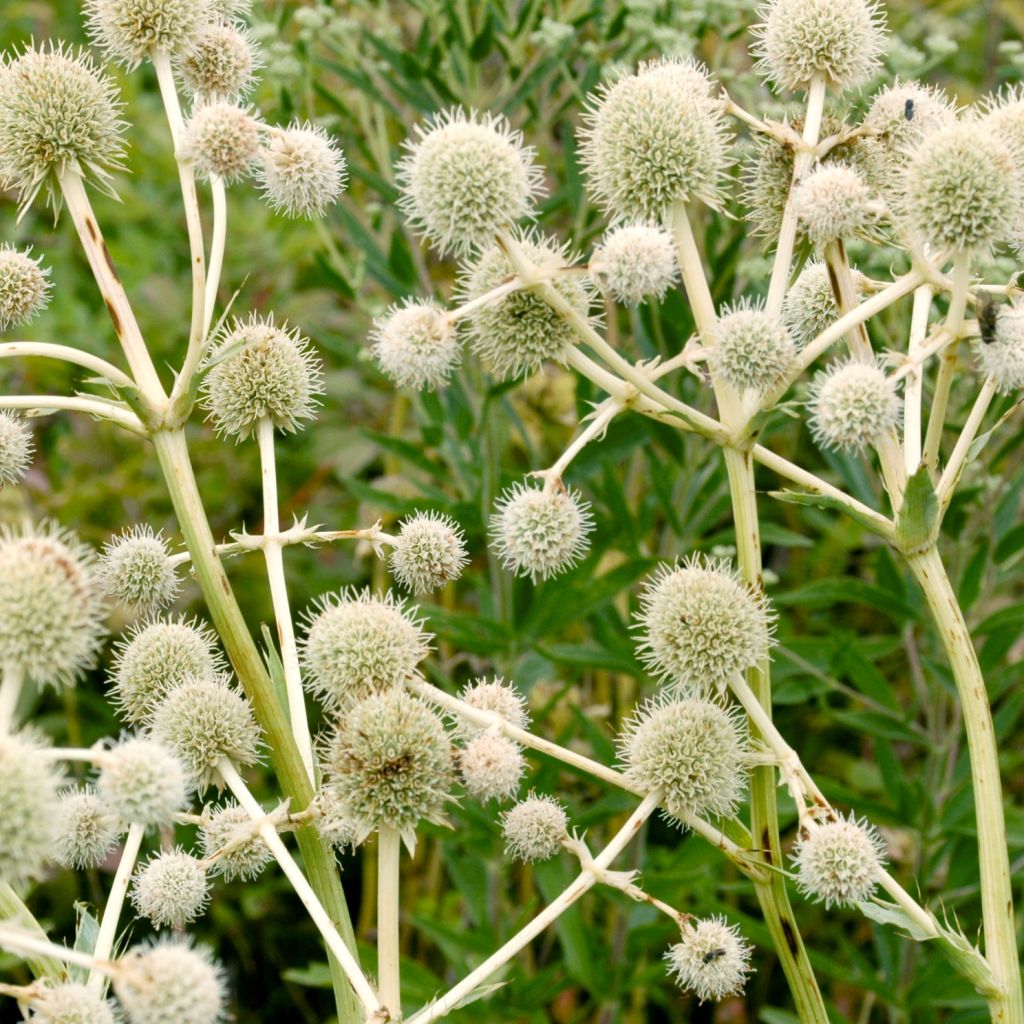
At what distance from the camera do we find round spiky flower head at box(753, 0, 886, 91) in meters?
2.04

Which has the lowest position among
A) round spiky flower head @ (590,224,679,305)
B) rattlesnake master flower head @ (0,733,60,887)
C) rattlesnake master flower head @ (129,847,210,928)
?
rattlesnake master flower head @ (0,733,60,887)

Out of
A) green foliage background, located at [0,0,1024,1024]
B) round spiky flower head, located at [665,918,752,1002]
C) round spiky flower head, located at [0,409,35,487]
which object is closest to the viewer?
round spiky flower head, located at [665,918,752,1002]

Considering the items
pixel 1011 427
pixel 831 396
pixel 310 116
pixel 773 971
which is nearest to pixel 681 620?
pixel 831 396

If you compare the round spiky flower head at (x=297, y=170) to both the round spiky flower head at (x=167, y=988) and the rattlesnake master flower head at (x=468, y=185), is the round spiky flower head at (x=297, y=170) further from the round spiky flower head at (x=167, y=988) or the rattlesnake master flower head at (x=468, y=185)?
the round spiky flower head at (x=167, y=988)

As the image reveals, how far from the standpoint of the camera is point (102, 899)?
4199 mm

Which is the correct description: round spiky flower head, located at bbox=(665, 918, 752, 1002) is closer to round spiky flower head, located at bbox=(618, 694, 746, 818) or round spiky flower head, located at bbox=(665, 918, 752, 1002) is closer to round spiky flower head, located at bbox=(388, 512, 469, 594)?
round spiky flower head, located at bbox=(618, 694, 746, 818)

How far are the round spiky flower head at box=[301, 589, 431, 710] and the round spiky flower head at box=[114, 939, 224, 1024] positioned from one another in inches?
19.0

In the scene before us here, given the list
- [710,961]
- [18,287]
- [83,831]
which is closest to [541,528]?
[710,961]

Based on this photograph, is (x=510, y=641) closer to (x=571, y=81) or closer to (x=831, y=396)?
(x=571, y=81)

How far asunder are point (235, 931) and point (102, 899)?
1.37 ft

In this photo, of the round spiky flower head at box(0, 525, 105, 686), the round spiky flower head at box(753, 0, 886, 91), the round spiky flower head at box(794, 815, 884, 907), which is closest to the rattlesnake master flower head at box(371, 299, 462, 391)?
the round spiky flower head at box(0, 525, 105, 686)

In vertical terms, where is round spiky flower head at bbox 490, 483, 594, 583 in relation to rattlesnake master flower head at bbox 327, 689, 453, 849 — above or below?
above

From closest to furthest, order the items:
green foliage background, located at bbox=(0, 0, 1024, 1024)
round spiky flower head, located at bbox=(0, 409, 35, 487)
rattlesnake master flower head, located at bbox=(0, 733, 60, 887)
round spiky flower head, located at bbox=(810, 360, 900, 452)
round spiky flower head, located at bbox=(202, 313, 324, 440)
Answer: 1. rattlesnake master flower head, located at bbox=(0, 733, 60, 887)
2. round spiky flower head, located at bbox=(810, 360, 900, 452)
3. round spiky flower head, located at bbox=(0, 409, 35, 487)
4. round spiky flower head, located at bbox=(202, 313, 324, 440)
5. green foliage background, located at bbox=(0, 0, 1024, 1024)

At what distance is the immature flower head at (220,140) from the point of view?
6.35 feet
